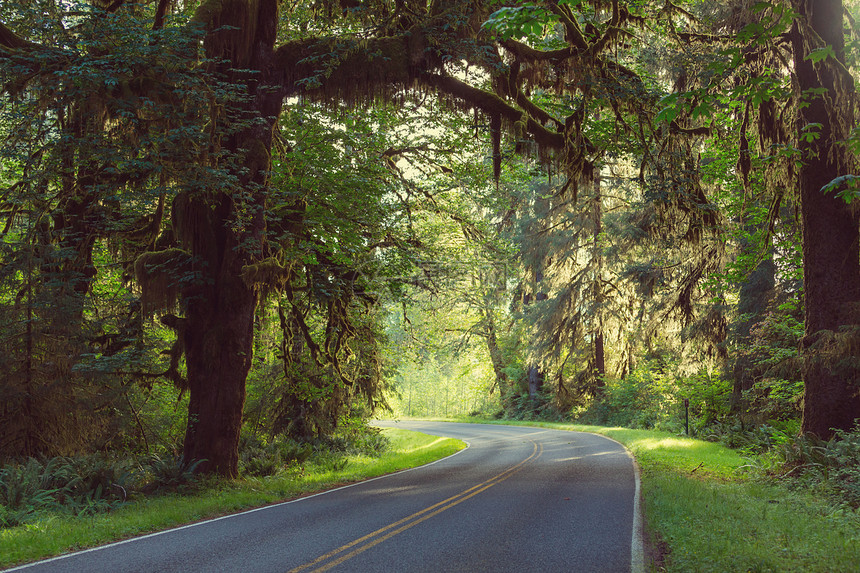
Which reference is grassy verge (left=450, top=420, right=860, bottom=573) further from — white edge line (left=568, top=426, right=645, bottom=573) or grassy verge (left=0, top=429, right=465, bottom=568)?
grassy verge (left=0, top=429, right=465, bottom=568)

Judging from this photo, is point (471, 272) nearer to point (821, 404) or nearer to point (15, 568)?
point (821, 404)

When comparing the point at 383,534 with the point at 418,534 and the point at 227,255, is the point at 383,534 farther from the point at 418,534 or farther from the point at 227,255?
the point at 227,255

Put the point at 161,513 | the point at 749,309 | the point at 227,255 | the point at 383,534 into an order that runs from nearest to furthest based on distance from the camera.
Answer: the point at 383,534 → the point at 161,513 → the point at 227,255 → the point at 749,309

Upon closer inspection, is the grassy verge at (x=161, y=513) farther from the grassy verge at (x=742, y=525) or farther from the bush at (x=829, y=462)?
the bush at (x=829, y=462)

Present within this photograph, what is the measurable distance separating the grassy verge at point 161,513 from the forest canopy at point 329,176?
4.11 feet

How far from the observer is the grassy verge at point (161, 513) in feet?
24.2

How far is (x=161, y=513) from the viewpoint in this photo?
9.34 m

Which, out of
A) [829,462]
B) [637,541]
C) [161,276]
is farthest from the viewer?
[161,276]

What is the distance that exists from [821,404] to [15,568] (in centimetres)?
1304

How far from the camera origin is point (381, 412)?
21766mm

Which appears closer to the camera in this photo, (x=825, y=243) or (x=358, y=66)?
(x=825, y=243)

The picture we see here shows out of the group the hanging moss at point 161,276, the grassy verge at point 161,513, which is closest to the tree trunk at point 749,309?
the grassy verge at point 161,513

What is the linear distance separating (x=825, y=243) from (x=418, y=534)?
31.1 ft

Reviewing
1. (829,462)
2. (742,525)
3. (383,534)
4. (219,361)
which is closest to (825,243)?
(829,462)
